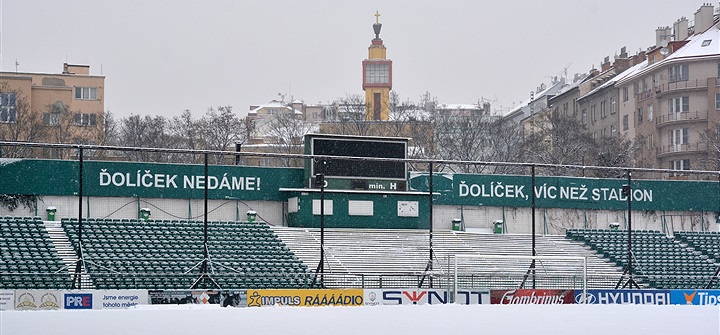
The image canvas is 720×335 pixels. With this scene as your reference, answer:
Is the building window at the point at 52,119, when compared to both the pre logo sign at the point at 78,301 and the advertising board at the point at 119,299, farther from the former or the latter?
the pre logo sign at the point at 78,301

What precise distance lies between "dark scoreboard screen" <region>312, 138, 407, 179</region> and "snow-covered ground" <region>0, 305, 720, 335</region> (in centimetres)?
1324

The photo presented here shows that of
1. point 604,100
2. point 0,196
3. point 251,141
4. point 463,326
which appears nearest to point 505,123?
point 604,100

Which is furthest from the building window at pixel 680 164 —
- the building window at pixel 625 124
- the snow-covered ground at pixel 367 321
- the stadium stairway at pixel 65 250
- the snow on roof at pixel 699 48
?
the stadium stairway at pixel 65 250

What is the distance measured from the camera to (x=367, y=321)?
29.7 m

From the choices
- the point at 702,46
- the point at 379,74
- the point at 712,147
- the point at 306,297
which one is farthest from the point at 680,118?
the point at 306,297

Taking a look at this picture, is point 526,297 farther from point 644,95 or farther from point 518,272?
point 644,95

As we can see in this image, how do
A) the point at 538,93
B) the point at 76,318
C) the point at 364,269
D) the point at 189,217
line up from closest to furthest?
1. the point at 76,318
2. the point at 364,269
3. the point at 189,217
4. the point at 538,93

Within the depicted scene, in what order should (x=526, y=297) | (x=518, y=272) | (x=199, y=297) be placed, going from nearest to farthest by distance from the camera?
1. (x=199, y=297)
2. (x=526, y=297)
3. (x=518, y=272)

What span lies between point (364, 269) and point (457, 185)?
1090 centimetres

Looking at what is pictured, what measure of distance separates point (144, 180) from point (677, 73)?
2543 inches

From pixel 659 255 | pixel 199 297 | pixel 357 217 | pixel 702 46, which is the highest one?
pixel 702 46

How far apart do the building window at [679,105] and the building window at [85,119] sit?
56904 mm

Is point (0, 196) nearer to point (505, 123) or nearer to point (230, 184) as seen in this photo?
point (230, 184)

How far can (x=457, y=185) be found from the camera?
54.8m
